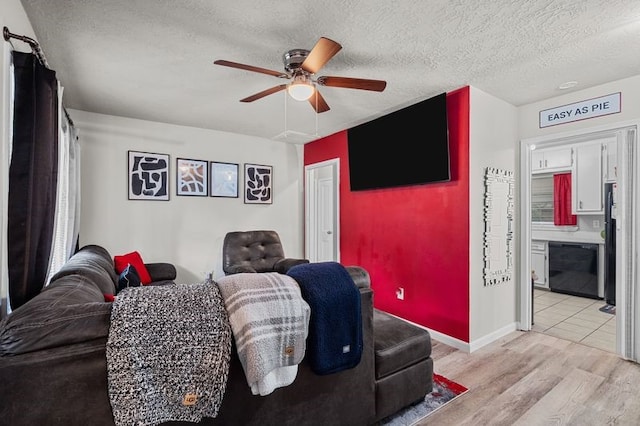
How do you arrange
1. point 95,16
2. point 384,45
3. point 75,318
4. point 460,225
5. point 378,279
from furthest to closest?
point 378,279, point 460,225, point 384,45, point 95,16, point 75,318

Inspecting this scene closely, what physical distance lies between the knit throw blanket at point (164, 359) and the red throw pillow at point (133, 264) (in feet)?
7.88

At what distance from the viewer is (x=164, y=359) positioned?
1.07 m

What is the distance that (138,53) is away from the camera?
2252 millimetres

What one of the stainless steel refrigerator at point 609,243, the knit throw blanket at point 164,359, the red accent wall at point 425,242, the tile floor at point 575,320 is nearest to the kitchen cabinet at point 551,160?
the stainless steel refrigerator at point 609,243

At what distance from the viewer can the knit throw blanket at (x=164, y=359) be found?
1.04 m

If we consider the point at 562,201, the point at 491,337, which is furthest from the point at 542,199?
the point at 491,337

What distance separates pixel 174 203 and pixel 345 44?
2.99m

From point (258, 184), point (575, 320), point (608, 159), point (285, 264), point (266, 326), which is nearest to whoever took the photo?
point (266, 326)

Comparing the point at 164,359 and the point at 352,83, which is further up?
the point at 352,83

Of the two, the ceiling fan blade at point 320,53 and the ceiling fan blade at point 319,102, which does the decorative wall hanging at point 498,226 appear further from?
the ceiling fan blade at point 320,53

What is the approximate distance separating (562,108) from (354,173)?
Result: 88.0 inches

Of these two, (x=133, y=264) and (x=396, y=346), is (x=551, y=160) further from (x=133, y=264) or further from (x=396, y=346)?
(x=133, y=264)

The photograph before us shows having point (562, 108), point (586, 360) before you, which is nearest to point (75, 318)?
point (586, 360)

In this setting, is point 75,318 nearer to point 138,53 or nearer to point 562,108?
point 138,53
